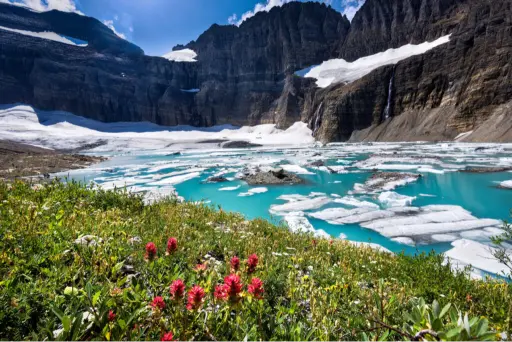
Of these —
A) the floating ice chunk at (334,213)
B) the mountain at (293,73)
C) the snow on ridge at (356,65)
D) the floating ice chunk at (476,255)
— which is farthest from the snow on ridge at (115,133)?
the floating ice chunk at (476,255)

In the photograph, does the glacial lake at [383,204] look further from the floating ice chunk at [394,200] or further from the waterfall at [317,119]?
the waterfall at [317,119]

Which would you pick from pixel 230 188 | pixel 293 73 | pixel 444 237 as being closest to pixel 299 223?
pixel 444 237

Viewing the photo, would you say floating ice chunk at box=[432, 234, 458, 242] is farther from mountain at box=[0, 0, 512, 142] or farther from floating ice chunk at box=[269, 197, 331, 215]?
mountain at box=[0, 0, 512, 142]

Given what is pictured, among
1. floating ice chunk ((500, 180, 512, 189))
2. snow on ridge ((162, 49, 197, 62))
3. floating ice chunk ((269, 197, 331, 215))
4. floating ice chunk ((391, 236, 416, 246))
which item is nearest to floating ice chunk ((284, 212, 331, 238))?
floating ice chunk ((269, 197, 331, 215))

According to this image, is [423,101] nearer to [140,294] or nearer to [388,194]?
[388,194]

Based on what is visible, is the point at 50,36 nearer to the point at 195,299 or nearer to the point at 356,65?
the point at 356,65
